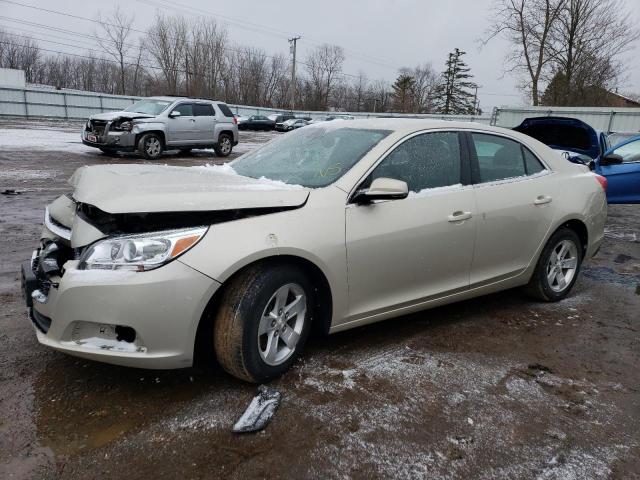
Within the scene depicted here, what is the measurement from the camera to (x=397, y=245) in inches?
126

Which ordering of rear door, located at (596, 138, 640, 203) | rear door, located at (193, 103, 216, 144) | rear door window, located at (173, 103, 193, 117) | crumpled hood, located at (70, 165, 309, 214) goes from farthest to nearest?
rear door, located at (193, 103, 216, 144) → rear door window, located at (173, 103, 193, 117) → rear door, located at (596, 138, 640, 203) → crumpled hood, located at (70, 165, 309, 214)

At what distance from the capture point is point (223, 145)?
1661 centimetres

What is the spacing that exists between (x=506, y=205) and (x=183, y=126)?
1275 centimetres

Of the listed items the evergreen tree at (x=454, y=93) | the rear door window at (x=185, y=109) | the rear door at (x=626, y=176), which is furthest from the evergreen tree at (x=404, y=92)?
the rear door at (x=626, y=176)

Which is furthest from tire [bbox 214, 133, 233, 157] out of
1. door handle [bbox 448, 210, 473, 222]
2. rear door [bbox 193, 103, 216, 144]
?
door handle [bbox 448, 210, 473, 222]

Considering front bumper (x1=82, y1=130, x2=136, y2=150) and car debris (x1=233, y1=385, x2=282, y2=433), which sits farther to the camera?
front bumper (x1=82, y1=130, x2=136, y2=150)

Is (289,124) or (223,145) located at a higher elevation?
(289,124)

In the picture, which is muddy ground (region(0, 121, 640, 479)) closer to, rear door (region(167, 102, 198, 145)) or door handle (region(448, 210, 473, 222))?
door handle (region(448, 210, 473, 222))

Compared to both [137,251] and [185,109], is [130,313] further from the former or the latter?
[185,109]

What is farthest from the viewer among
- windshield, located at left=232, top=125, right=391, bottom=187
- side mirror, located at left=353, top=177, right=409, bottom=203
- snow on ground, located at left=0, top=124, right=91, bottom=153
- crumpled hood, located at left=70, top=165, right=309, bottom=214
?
snow on ground, located at left=0, top=124, right=91, bottom=153

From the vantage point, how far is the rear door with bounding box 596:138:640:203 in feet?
24.6

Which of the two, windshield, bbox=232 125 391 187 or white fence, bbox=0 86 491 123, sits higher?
white fence, bbox=0 86 491 123

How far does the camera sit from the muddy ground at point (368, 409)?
7.43 feet

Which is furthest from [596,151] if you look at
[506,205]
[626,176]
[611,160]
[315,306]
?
[315,306]
